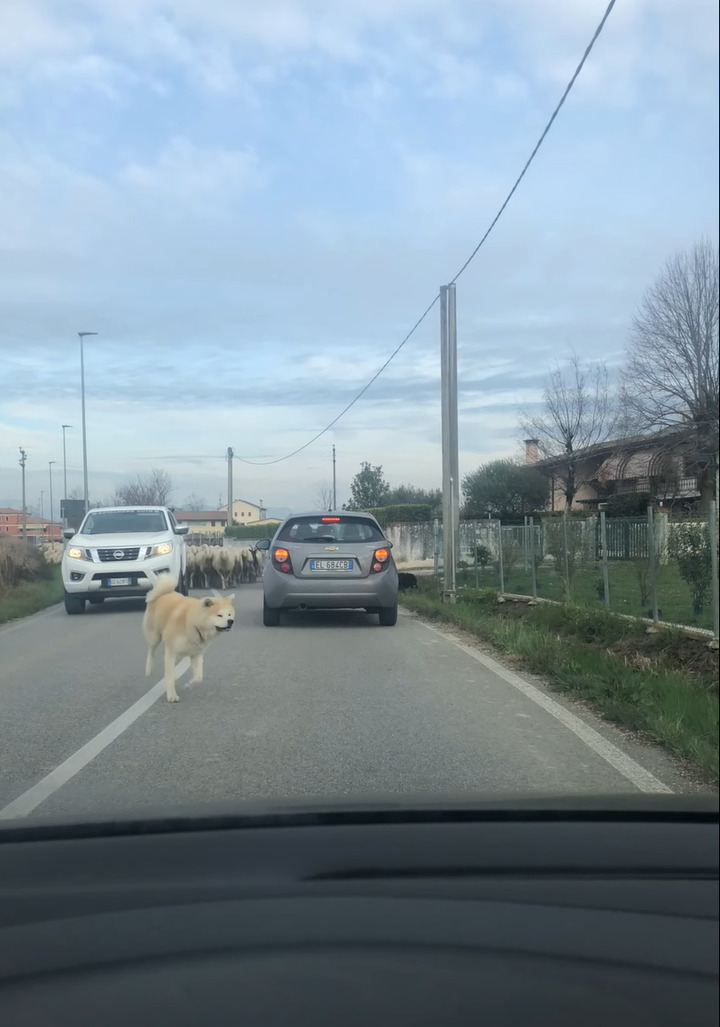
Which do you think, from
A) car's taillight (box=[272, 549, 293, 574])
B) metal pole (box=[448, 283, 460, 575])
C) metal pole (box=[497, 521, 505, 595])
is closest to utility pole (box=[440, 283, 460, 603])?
metal pole (box=[448, 283, 460, 575])

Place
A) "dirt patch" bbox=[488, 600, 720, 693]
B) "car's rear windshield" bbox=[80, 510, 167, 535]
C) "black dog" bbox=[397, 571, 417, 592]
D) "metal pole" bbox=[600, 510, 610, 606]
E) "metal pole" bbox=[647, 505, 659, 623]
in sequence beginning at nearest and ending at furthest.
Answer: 1. "dirt patch" bbox=[488, 600, 720, 693]
2. "metal pole" bbox=[647, 505, 659, 623]
3. "metal pole" bbox=[600, 510, 610, 606]
4. "car's rear windshield" bbox=[80, 510, 167, 535]
5. "black dog" bbox=[397, 571, 417, 592]

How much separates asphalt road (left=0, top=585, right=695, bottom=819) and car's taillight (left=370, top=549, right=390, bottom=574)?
189 centimetres

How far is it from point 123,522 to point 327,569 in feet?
19.9

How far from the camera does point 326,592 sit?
13266 mm

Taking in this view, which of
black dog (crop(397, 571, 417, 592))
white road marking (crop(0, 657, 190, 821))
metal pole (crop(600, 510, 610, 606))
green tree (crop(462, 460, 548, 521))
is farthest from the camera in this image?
green tree (crop(462, 460, 548, 521))

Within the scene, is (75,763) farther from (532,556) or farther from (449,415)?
(449,415)

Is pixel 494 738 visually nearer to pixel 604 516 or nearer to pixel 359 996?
pixel 359 996

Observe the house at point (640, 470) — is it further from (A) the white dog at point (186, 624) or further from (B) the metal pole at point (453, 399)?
(A) the white dog at point (186, 624)

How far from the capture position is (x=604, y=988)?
1865 millimetres

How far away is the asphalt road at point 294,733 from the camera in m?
5.45

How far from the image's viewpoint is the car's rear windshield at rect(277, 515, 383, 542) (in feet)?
44.5

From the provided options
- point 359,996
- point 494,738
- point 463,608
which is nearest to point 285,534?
point 463,608

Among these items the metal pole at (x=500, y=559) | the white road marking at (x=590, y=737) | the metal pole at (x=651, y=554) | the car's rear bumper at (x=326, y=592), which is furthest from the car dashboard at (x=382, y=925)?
the metal pole at (x=500, y=559)

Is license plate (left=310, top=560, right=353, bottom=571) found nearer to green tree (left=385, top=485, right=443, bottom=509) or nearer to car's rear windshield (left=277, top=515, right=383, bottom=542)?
car's rear windshield (left=277, top=515, right=383, bottom=542)
